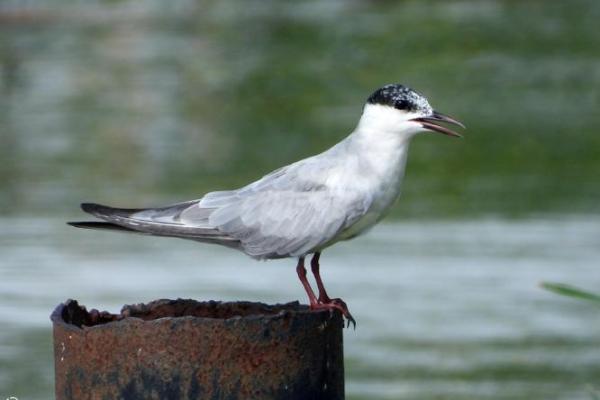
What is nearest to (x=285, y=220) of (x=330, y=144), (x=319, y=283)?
(x=319, y=283)

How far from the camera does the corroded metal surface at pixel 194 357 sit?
4.47 metres

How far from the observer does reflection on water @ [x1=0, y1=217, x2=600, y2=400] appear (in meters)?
9.64

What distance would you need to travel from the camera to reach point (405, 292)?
1116 centimetres

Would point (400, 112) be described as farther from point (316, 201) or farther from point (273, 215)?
point (273, 215)

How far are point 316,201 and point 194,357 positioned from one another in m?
1.33

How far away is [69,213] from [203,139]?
12.0 ft

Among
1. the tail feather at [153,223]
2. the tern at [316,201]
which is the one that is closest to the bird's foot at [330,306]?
the tern at [316,201]

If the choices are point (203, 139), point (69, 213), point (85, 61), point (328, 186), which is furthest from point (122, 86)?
point (328, 186)

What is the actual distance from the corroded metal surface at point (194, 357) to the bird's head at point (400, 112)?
134cm

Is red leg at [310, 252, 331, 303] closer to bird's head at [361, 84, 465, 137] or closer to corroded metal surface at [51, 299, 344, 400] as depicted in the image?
bird's head at [361, 84, 465, 137]

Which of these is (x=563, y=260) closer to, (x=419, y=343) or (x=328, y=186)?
(x=419, y=343)

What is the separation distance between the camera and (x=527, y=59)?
66.9ft

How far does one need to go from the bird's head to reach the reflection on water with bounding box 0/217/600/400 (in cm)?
361

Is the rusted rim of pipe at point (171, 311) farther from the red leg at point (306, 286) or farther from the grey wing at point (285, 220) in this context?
the grey wing at point (285, 220)
